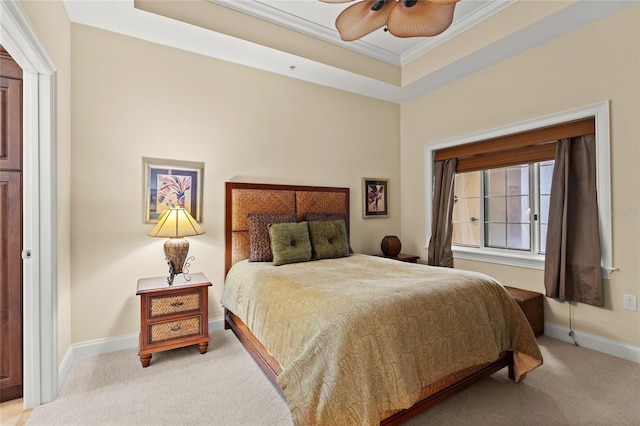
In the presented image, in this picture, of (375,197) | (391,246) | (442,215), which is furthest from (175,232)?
(442,215)

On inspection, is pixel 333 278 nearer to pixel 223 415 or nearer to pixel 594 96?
pixel 223 415

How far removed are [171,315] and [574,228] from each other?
3.59 meters

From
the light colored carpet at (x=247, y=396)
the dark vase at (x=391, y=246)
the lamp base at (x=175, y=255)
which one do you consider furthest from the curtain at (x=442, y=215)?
the lamp base at (x=175, y=255)

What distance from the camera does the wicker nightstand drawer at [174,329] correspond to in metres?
2.38

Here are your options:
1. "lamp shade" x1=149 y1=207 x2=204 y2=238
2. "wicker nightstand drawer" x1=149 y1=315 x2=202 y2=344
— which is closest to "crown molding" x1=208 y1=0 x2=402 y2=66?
"lamp shade" x1=149 y1=207 x2=204 y2=238

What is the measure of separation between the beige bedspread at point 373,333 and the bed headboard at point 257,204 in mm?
837

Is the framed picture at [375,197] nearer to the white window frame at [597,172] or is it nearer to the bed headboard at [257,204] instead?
the bed headboard at [257,204]

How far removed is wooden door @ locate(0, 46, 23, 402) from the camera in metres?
1.86

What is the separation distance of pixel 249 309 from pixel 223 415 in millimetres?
688

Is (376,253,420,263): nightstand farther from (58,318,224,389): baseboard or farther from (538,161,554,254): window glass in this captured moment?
(58,318,224,389): baseboard

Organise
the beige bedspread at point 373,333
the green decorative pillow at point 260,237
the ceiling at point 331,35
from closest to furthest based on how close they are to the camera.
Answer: the beige bedspread at point 373,333 → the ceiling at point 331,35 → the green decorative pillow at point 260,237

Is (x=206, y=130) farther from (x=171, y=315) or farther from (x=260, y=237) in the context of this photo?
(x=171, y=315)

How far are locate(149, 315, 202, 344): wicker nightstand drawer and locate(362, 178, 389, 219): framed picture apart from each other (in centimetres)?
249

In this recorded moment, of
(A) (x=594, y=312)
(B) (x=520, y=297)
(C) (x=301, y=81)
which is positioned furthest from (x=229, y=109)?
(A) (x=594, y=312)
